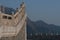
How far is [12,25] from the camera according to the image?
9805 mm

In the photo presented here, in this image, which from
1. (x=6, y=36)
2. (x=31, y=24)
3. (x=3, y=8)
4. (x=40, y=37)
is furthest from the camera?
(x=31, y=24)

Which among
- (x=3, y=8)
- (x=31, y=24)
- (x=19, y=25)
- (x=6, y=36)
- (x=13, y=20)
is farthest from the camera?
(x=31, y=24)

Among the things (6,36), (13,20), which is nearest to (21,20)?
(13,20)

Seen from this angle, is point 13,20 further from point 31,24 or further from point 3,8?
point 31,24

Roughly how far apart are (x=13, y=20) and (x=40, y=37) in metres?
46.0

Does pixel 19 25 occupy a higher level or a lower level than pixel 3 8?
lower

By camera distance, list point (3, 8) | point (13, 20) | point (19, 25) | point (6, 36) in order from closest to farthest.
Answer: point (6, 36), point (13, 20), point (19, 25), point (3, 8)

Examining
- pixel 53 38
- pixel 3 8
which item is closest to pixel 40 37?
pixel 53 38

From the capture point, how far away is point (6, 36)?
9391 millimetres

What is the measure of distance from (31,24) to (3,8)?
306 feet

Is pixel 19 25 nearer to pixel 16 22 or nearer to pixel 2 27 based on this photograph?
pixel 16 22

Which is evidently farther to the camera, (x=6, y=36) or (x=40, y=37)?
(x=40, y=37)

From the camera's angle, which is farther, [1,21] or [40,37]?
[40,37]

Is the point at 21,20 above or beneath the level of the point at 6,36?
above
